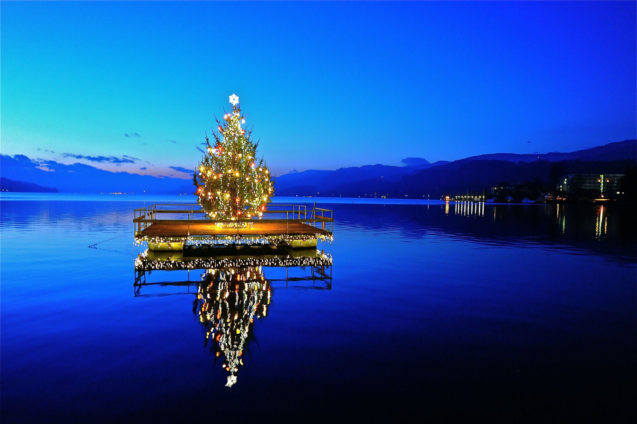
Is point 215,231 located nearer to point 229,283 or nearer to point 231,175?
point 231,175

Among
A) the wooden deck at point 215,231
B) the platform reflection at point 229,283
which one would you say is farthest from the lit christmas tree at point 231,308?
the wooden deck at point 215,231

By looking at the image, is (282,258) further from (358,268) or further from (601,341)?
(601,341)

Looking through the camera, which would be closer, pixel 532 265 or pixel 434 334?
pixel 434 334

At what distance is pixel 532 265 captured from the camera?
70.0 ft

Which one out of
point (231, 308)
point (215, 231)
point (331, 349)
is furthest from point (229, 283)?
point (215, 231)

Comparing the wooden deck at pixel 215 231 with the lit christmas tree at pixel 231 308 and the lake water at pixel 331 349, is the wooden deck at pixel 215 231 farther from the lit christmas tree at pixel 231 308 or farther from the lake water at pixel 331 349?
the lit christmas tree at pixel 231 308

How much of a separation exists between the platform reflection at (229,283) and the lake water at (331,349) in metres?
0.18

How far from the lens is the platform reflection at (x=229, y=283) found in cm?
969

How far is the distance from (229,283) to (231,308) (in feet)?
10.8

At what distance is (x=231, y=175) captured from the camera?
25453mm

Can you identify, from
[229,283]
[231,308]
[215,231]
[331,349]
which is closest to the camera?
[331,349]

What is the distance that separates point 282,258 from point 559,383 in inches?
587

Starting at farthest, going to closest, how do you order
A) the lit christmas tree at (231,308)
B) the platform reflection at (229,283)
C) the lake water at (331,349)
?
the platform reflection at (229,283), the lit christmas tree at (231,308), the lake water at (331,349)

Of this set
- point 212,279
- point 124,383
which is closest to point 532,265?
point 212,279
